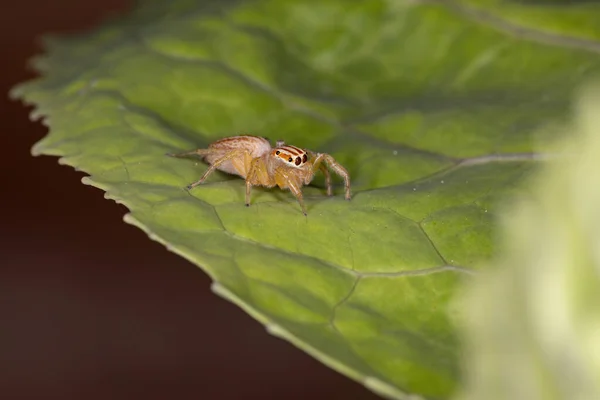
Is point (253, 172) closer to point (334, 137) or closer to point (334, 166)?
Result: point (334, 166)

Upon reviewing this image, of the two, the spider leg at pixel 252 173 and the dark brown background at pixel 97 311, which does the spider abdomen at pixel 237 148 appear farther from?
the dark brown background at pixel 97 311

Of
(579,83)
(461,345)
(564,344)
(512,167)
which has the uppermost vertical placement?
(579,83)

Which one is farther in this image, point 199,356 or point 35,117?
point 199,356

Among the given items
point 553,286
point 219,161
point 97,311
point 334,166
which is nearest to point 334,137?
point 334,166

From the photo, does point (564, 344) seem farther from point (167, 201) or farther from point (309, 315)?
point (167, 201)

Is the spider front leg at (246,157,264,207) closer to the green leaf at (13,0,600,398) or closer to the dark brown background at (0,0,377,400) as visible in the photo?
the green leaf at (13,0,600,398)

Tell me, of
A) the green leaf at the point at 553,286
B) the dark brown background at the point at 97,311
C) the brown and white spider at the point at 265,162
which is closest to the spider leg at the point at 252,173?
the brown and white spider at the point at 265,162

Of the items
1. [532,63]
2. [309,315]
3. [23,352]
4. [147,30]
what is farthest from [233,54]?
[23,352]
